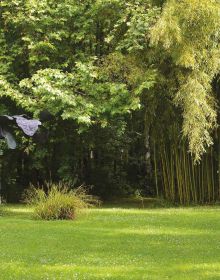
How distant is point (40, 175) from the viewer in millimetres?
21312

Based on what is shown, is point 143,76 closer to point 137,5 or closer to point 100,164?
point 137,5

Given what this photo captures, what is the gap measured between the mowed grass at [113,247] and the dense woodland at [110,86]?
2.55 metres

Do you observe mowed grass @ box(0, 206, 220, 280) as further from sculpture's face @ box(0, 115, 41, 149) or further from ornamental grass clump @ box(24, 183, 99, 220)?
sculpture's face @ box(0, 115, 41, 149)

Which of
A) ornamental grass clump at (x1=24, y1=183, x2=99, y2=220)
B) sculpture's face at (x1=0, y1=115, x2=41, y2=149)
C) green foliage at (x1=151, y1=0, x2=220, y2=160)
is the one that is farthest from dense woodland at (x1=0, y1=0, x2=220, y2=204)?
ornamental grass clump at (x1=24, y1=183, x2=99, y2=220)

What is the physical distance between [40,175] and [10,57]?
4.36 m

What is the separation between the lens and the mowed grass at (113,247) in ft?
27.3

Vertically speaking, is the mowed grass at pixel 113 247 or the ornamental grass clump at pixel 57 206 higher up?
the ornamental grass clump at pixel 57 206

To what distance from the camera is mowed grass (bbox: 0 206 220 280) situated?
8.31m

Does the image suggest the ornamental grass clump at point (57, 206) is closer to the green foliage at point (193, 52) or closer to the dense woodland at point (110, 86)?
the dense woodland at point (110, 86)

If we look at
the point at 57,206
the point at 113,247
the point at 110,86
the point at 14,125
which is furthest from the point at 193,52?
the point at 113,247

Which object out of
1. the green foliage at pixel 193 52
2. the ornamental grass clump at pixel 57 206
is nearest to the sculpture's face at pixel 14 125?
the ornamental grass clump at pixel 57 206

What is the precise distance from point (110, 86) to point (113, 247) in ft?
26.0

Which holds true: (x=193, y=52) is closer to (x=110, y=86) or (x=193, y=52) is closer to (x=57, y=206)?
(x=110, y=86)

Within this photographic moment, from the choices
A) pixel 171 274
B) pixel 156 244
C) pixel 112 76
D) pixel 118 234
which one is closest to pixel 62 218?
pixel 118 234
